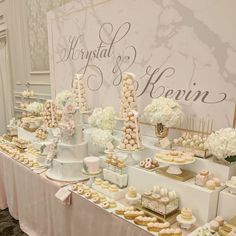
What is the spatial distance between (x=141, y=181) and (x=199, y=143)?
0.48 metres

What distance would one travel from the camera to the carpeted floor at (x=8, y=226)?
2574 millimetres

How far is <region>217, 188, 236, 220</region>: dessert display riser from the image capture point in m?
1.41

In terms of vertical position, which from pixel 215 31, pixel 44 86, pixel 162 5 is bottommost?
pixel 44 86

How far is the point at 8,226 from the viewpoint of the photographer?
270cm

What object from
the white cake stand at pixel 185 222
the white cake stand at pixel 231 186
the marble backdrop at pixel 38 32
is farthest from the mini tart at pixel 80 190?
the marble backdrop at pixel 38 32

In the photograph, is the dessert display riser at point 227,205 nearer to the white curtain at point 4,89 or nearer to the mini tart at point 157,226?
the mini tart at point 157,226

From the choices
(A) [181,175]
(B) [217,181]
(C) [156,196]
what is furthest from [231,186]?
(C) [156,196]

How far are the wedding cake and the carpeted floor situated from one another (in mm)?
916

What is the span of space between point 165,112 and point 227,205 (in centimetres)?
74

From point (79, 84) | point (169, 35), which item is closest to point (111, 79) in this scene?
point (79, 84)

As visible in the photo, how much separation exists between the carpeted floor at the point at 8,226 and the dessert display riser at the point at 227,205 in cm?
200

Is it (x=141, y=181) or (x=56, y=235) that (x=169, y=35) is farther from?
(x=56, y=235)

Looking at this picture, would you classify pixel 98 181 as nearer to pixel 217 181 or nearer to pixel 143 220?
pixel 143 220

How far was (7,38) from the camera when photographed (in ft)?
15.6
